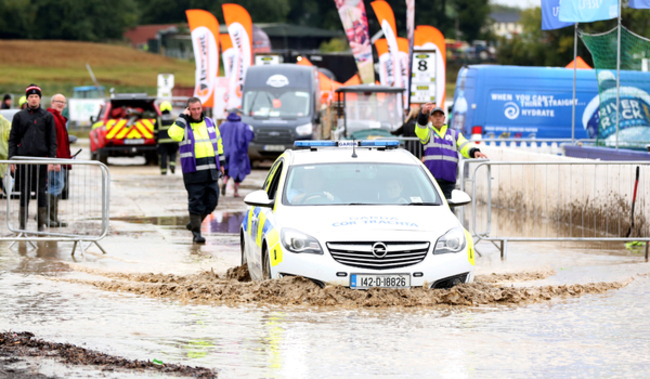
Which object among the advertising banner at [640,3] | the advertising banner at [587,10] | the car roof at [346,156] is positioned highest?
the advertising banner at [587,10]

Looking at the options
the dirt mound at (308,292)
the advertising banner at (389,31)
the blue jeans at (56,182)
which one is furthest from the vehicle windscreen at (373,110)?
the dirt mound at (308,292)

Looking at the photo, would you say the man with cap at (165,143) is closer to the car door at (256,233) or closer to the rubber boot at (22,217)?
the rubber boot at (22,217)

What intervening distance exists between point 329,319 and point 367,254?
0.62 meters

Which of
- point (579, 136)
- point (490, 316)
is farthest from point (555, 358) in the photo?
point (579, 136)

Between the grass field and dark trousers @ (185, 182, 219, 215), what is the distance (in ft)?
205

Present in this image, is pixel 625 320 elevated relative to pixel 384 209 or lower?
lower

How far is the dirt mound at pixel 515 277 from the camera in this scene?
10065 millimetres

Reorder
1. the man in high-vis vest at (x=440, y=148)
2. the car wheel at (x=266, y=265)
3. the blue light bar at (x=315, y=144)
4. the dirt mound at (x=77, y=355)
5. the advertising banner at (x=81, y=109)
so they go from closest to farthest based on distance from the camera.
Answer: the dirt mound at (x=77, y=355), the car wheel at (x=266, y=265), the blue light bar at (x=315, y=144), the man in high-vis vest at (x=440, y=148), the advertising banner at (x=81, y=109)

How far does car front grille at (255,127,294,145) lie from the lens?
88.7 ft

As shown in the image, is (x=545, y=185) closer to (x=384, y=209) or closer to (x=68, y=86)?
(x=384, y=209)

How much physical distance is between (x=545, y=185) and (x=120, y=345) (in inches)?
373

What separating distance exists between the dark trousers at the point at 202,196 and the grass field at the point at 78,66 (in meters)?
62.3

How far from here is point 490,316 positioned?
26.1ft

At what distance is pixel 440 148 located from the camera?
1221 cm
